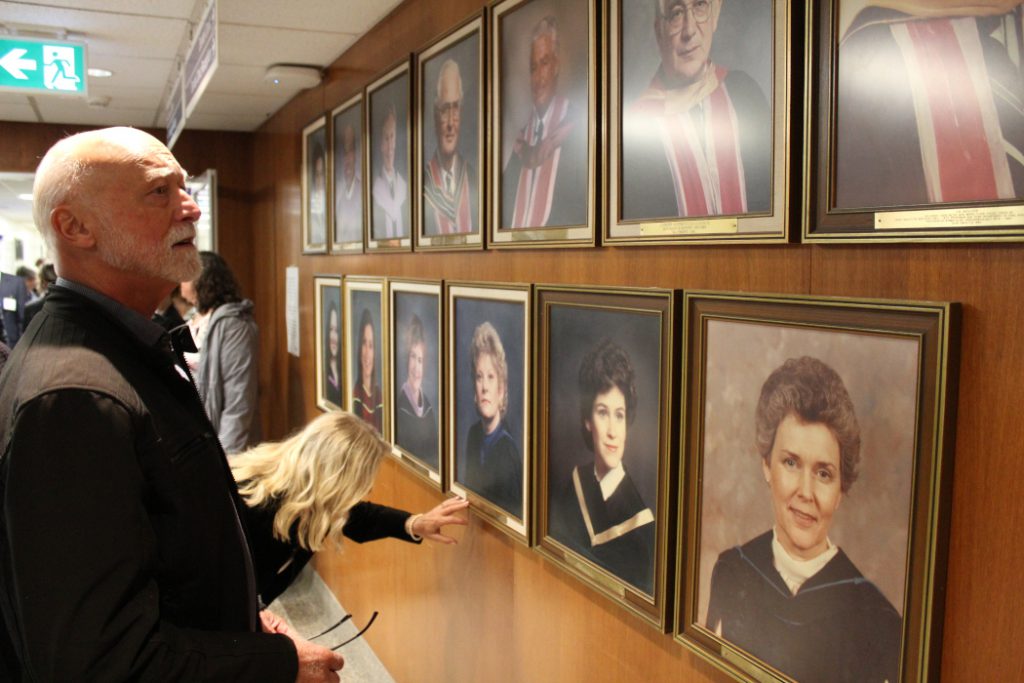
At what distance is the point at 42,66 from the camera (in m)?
3.30

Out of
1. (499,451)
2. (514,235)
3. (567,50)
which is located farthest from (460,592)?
(567,50)

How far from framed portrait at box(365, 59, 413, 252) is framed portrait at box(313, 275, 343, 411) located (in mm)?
602

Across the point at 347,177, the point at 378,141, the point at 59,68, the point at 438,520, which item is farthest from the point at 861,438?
the point at 59,68

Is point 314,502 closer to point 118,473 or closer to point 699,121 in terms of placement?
point 118,473

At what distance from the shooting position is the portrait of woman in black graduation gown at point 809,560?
4.06 ft

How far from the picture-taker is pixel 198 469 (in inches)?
54.7

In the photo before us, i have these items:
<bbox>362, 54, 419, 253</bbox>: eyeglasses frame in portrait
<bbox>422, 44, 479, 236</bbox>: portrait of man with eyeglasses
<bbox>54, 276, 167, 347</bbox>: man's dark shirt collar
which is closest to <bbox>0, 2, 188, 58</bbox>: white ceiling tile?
<bbox>362, 54, 419, 253</bbox>: eyeglasses frame in portrait

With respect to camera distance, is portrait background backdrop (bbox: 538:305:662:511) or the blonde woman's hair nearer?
portrait background backdrop (bbox: 538:305:662:511)

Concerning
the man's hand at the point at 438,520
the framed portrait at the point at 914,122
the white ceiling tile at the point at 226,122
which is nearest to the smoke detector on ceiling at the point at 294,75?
the white ceiling tile at the point at 226,122

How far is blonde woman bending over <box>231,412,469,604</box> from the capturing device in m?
2.37

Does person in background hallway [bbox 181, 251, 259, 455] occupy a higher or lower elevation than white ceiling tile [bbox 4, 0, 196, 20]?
lower

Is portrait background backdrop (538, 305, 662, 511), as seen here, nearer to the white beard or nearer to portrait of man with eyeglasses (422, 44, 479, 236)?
portrait of man with eyeglasses (422, 44, 479, 236)

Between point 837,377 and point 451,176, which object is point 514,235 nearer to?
point 451,176

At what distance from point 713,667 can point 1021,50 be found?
113 cm
